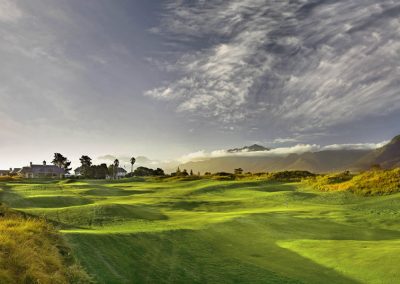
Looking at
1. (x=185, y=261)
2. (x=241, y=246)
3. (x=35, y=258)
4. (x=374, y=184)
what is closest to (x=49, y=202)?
(x=241, y=246)

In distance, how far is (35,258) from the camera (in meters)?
15.9

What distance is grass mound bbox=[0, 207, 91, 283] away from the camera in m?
14.4

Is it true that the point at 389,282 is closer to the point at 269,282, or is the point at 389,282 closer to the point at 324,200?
the point at 269,282

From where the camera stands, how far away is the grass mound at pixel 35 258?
14.4m

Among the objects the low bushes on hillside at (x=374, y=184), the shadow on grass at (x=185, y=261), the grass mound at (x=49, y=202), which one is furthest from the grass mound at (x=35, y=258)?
the low bushes on hillside at (x=374, y=184)

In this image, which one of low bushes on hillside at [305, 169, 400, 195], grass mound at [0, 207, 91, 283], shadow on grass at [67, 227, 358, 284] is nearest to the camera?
grass mound at [0, 207, 91, 283]

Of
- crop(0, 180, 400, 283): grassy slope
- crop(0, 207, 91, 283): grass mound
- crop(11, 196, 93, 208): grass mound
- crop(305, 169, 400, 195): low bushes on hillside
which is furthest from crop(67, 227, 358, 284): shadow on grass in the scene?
crop(305, 169, 400, 195): low bushes on hillside

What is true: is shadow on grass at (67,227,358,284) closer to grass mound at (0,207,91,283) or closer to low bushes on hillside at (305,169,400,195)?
grass mound at (0,207,91,283)

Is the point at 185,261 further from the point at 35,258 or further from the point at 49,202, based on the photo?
the point at 49,202

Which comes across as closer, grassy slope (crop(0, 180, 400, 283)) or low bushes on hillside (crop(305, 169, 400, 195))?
grassy slope (crop(0, 180, 400, 283))

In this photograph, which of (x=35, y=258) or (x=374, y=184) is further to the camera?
(x=374, y=184)

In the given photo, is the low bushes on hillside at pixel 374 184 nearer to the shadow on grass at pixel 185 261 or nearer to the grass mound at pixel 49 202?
the shadow on grass at pixel 185 261

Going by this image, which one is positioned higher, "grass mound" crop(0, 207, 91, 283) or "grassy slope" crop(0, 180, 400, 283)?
"grass mound" crop(0, 207, 91, 283)

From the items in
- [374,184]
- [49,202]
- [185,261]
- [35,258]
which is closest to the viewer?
[35,258]
